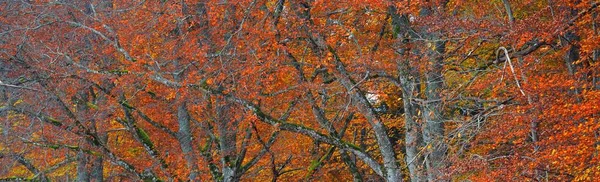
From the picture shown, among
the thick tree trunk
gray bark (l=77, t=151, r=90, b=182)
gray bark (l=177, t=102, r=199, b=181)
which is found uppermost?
gray bark (l=77, t=151, r=90, b=182)

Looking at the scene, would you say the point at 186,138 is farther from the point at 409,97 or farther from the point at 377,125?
the point at 409,97

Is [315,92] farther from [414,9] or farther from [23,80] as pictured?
[23,80]

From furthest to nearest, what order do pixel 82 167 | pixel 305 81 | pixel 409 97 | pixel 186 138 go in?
1. pixel 82 167
2. pixel 186 138
3. pixel 305 81
4. pixel 409 97

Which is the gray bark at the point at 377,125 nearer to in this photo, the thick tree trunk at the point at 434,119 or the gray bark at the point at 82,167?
the thick tree trunk at the point at 434,119

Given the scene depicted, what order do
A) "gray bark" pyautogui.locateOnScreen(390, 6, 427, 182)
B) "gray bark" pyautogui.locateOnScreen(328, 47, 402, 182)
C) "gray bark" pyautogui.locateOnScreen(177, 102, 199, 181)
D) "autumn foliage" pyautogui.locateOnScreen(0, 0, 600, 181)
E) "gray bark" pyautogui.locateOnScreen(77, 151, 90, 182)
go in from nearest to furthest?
"autumn foliage" pyautogui.locateOnScreen(0, 0, 600, 181), "gray bark" pyautogui.locateOnScreen(390, 6, 427, 182), "gray bark" pyautogui.locateOnScreen(328, 47, 402, 182), "gray bark" pyautogui.locateOnScreen(177, 102, 199, 181), "gray bark" pyautogui.locateOnScreen(77, 151, 90, 182)

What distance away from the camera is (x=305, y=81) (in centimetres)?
1661

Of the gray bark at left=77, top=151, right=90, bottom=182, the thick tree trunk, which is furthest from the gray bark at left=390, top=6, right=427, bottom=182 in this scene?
the gray bark at left=77, top=151, right=90, bottom=182

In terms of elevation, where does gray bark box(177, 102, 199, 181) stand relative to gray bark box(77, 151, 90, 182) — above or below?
below

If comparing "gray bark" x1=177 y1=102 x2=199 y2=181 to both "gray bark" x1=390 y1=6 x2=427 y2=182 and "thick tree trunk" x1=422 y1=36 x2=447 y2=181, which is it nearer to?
"gray bark" x1=390 y1=6 x2=427 y2=182

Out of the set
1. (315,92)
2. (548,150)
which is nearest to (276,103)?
(315,92)

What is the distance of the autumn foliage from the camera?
46.5ft

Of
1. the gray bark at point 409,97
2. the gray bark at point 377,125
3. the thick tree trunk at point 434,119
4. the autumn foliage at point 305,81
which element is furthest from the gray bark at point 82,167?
the thick tree trunk at point 434,119

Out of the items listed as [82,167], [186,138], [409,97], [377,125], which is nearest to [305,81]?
[377,125]

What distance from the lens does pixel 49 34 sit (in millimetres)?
18953
